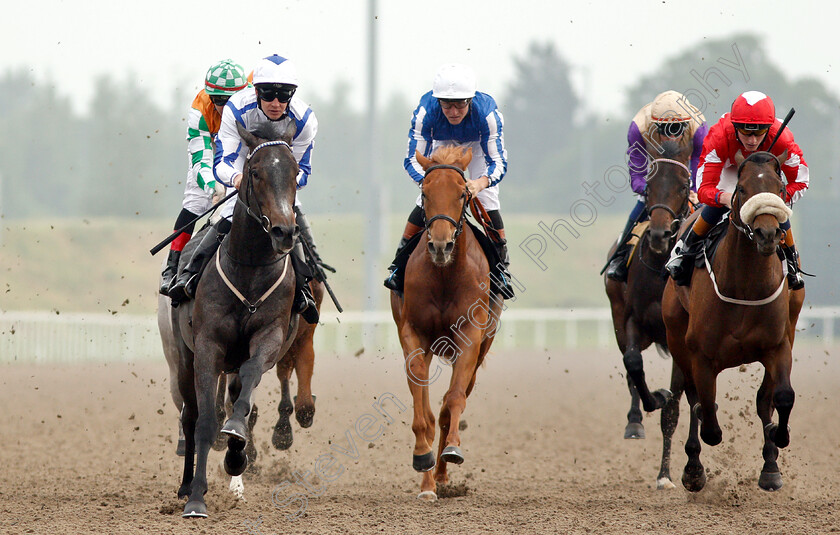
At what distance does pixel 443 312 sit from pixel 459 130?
139cm

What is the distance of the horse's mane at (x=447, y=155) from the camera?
661 cm

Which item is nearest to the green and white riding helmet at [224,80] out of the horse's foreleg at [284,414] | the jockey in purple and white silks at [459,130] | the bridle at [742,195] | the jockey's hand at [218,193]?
the jockey's hand at [218,193]

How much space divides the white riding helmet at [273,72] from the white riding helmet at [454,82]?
110 cm

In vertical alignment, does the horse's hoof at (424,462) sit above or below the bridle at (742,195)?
below

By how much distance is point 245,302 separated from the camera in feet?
19.7

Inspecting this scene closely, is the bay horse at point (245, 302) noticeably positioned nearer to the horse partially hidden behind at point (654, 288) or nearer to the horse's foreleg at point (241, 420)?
the horse's foreleg at point (241, 420)

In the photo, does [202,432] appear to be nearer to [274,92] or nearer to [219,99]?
[274,92]

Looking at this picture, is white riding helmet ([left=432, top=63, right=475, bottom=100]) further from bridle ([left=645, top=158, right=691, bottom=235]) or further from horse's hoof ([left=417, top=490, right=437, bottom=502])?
horse's hoof ([left=417, top=490, right=437, bottom=502])

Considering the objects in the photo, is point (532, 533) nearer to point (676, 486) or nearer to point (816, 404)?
point (676, 486)

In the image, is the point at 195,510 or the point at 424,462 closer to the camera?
the point at 195,510

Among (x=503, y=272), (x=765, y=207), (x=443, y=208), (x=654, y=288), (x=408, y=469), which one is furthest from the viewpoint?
(x=408, y=469)

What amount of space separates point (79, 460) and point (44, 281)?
22951 millimetres

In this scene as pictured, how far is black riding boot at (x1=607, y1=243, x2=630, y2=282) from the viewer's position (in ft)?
27.6

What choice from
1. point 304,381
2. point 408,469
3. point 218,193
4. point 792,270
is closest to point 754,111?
point 792,270
